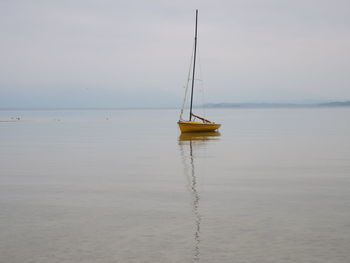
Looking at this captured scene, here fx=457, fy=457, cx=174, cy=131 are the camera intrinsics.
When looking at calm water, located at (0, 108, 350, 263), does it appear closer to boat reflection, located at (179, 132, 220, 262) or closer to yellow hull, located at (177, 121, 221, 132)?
boat reflection, located at (179, 132, 220, 262)

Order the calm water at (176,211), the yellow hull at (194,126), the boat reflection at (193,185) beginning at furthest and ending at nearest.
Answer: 1. the yellow hull at (194,126)
2. the boat reflection at (193,185)
3. the calm water at (176,211)

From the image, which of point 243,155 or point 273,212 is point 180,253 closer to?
point 273,212

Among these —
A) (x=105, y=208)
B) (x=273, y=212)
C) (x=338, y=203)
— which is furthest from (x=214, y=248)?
(x=338, y=203)

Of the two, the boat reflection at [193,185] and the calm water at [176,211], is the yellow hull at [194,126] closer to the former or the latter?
the boat reflection at [193,185]

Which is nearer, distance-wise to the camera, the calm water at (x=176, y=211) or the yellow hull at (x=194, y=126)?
the calm water at (x=176, y=211)

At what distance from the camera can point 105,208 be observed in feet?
45.4

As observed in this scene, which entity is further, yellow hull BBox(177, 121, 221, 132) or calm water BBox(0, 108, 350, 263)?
yellow hull BBox(177, 121, 221, 132)

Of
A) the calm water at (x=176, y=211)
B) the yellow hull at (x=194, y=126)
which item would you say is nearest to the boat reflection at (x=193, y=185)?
the calm water at (x=176, y=211)

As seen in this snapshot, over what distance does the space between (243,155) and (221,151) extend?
331cm

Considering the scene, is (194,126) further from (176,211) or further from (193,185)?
(176,211)

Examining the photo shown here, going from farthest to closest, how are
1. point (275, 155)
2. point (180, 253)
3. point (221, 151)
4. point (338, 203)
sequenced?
point (221, 151) < point (275, 155) < point (338, 203) < point (180, 253)

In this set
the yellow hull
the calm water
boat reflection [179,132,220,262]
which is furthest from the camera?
the yellow hull

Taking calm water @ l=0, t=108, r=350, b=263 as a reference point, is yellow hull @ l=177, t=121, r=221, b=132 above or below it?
below

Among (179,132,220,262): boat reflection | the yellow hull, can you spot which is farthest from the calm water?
the yellow hull
